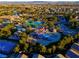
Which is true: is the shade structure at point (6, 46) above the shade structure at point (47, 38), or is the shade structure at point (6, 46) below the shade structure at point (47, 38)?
below

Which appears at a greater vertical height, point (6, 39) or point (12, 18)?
point (12, 18)

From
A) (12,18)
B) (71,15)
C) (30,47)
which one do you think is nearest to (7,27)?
(12,18)

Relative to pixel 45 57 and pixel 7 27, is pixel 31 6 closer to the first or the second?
pixel 7 27

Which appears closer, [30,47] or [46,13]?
[30,47]

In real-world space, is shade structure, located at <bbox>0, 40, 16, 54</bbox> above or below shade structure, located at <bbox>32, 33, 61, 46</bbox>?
below

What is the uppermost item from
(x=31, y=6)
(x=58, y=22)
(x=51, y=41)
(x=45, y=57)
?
(x=31, y=6)
